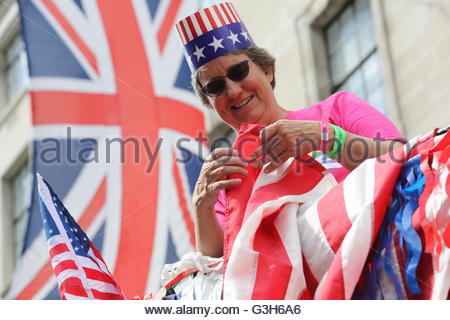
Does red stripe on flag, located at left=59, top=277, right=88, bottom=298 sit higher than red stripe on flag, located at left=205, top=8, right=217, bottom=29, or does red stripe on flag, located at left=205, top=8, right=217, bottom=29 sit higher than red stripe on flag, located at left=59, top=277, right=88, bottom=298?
red stripe on flag, located at left=205, top=8, right=217, bottom=29

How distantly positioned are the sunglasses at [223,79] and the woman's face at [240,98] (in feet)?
0.04

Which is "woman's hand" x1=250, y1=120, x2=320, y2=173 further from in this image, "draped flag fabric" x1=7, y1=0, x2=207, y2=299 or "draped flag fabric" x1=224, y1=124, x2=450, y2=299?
"draped flag fabric" x1=7, y1=0, x2=207, y2=299

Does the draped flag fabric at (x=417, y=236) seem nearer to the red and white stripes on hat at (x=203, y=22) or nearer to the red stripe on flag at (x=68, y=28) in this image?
the red and white stripes on hat at (x=203, y=22)

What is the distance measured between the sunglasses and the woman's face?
0.4 inches

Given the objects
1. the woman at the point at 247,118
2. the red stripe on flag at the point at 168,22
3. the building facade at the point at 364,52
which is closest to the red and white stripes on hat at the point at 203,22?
the woman at the point at 247,118

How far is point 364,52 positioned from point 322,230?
21.6 feet

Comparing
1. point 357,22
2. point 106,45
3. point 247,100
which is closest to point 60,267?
point 247,100

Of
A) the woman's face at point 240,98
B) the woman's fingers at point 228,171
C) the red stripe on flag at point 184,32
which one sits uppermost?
the red stripe on flag at point 184,32

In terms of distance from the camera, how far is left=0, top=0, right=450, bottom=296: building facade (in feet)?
25.1

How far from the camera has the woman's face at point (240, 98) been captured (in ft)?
12.1

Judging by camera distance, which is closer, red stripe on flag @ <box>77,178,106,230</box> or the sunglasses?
the sunglasses

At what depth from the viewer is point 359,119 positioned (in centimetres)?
340

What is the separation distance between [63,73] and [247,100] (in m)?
2.44

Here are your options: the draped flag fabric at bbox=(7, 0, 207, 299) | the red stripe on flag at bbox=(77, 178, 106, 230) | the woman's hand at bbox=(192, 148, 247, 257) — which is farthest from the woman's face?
the red stripe on flag at bbox=(77, 178, 106, 230)
